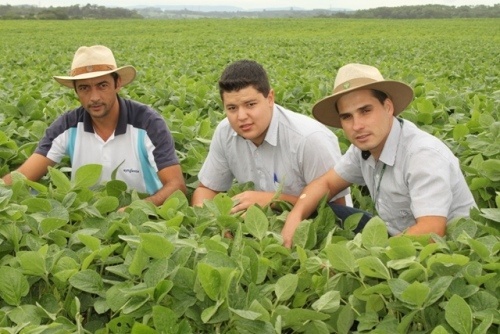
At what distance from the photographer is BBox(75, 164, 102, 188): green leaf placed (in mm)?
2705

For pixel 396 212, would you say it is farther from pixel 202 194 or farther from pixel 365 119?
pixel 202 194

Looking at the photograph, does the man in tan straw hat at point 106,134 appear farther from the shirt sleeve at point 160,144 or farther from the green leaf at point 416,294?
the green leaf at point 416,294

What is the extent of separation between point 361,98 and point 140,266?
53.4 inches

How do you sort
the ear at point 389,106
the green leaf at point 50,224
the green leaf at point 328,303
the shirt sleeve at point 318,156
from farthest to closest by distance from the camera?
the shirt sleeve at point 318,156 < the ear at point 389,106 < the green leaf at point 50,224 < the green leaf at point 328,303

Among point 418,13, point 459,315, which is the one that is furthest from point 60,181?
point 418,13

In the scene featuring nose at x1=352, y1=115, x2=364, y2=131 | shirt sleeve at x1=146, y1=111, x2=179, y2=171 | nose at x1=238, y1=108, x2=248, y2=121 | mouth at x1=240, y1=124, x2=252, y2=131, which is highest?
nose at x1=352, y1=115, x2=364, y2=131

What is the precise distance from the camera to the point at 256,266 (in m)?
2.10

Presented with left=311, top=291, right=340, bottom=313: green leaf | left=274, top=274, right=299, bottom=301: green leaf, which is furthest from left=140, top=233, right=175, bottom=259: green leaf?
left=311, top=291, right=340, bottom=313: green leaf

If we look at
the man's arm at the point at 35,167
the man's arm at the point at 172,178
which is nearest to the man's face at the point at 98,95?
the man's arm at the point at 35,167

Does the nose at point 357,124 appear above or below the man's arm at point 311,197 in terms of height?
above

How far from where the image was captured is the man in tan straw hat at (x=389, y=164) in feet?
9.07

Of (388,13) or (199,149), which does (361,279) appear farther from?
(388,13)

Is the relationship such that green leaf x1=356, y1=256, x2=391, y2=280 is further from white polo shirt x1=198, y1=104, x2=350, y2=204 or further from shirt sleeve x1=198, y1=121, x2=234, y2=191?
shirt sleeve x1=198, y1=121, x2=234, y2=191

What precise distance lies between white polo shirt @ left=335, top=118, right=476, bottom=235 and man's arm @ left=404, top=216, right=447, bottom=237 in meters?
0.02
